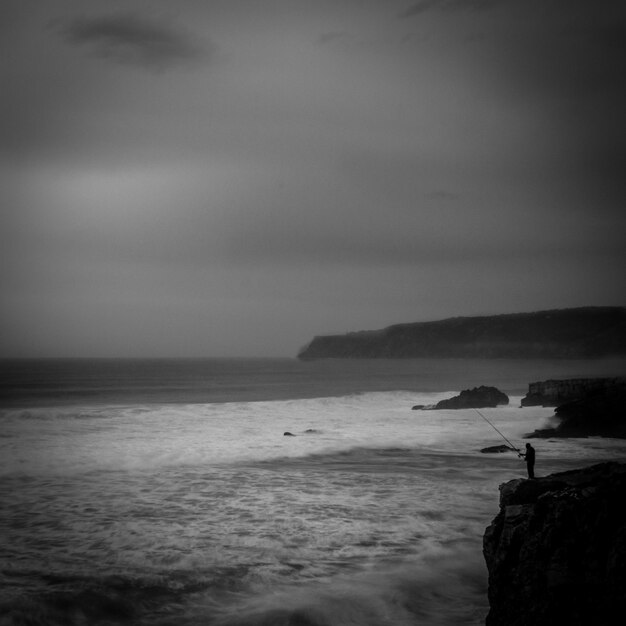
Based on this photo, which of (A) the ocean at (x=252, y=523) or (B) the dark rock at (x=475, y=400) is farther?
(B) the dark rock at (x=475, y=400)

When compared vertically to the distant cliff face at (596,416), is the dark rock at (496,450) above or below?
below

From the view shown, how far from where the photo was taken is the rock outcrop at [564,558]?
6.69 meters

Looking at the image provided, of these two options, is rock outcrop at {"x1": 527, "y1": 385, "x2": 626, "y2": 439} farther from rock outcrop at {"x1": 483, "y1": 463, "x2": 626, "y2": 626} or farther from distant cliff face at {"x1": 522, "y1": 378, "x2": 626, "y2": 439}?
rock outcrop at {"x1": 483, "y1": 463, "x2": 626, "y2": 626}

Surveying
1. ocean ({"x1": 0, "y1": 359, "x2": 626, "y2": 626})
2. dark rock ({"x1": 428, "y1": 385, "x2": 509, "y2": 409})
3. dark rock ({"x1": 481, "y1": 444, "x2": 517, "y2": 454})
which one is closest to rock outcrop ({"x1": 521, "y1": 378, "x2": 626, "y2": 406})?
dark rock ({"x1": 428, "y1": 385, "x2": 509, "y2": 409})

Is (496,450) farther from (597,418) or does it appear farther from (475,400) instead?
(475,400)

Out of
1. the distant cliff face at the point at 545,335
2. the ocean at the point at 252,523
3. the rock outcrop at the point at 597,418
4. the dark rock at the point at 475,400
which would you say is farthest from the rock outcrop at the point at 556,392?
the distant cliff face at the point at 545,335

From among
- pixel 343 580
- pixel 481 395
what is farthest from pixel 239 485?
pixel 481 395

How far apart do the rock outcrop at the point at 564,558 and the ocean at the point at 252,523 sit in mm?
2072

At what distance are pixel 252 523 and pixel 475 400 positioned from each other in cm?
3434

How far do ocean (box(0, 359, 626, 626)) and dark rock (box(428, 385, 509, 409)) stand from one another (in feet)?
43.2

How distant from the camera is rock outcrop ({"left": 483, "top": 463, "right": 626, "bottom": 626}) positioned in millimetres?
6691

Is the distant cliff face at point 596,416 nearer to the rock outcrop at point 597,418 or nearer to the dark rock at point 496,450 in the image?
the rock outcrop at point 597,418

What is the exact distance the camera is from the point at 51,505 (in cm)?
1600

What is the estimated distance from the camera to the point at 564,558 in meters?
7.11
